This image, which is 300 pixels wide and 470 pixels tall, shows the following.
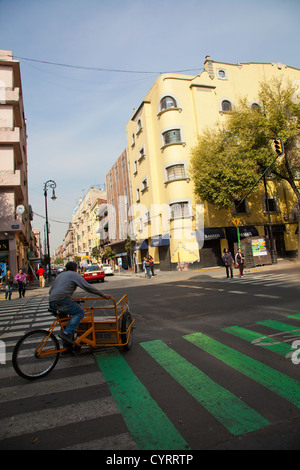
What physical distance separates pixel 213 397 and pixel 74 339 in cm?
256

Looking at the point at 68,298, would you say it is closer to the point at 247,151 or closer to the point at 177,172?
the point at 247,151

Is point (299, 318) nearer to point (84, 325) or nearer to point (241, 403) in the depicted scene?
point (241, 403)

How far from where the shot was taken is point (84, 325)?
16.4 ft

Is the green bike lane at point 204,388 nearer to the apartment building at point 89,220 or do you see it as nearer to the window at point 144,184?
the window at point 144,184

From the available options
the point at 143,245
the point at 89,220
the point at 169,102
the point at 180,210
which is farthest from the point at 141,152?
the point at 89,220

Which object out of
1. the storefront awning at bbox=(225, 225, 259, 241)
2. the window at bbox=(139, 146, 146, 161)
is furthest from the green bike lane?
the window at bbox=(139, 146, 146, 161)

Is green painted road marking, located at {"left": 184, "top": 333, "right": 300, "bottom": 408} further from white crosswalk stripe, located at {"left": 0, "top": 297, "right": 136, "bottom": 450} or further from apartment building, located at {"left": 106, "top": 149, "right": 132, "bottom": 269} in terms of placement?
apartment building, located at {"left": 106, "top": 149, "right": 132, "bottom": 269}

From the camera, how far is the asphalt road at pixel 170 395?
2695 millimetres

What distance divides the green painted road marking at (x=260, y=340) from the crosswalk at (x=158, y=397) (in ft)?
0.06

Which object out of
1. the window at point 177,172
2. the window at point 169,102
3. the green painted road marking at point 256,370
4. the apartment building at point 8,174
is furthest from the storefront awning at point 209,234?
the green painted road marking at point 256,370

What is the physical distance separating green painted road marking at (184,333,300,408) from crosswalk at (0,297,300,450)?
12 millimetres

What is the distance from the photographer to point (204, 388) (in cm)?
364

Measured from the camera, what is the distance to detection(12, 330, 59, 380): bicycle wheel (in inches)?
165

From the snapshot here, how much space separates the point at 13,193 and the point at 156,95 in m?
16.9
